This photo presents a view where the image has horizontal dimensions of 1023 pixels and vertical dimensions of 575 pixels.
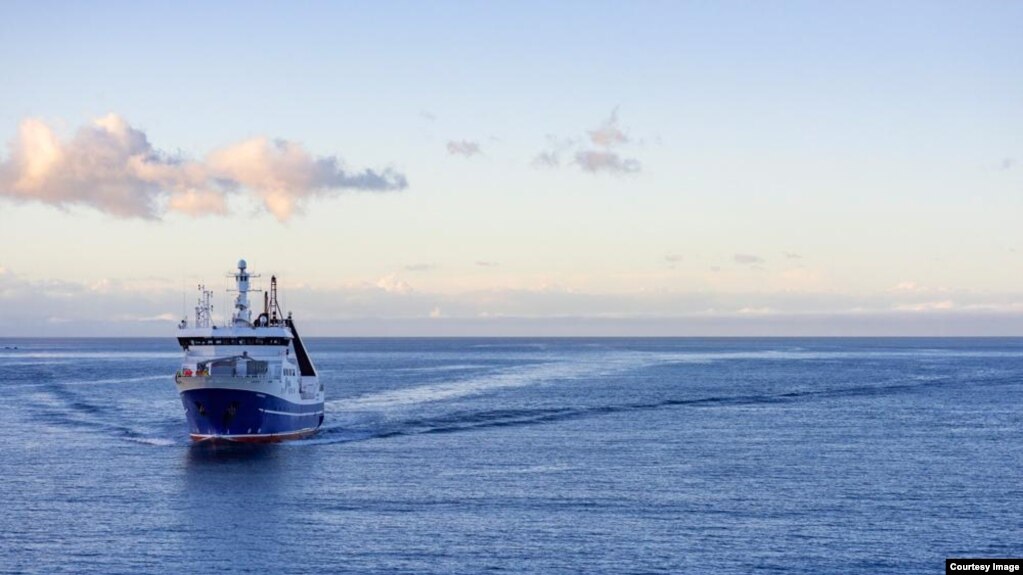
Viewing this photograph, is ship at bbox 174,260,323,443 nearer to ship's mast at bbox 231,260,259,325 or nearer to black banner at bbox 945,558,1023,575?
ship's mast at bbox 231,260,259,325

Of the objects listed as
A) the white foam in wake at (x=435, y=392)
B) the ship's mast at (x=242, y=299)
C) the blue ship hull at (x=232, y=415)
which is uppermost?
the ship's mast at (x=242, y=299)

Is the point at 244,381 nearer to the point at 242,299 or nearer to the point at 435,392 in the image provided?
the point at 242,299

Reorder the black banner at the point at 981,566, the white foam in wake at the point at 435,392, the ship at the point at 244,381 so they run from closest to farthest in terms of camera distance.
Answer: the black banner at the point at 981,566, the ship at the point at 244,381, the white foam in wake at the point at 435,392

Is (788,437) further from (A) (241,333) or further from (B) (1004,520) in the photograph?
(A) (241,333)

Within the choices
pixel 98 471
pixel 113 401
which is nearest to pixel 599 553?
pixel 98 471

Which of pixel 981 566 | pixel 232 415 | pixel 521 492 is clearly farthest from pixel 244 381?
pixel 981 566

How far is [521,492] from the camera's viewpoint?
68188mm

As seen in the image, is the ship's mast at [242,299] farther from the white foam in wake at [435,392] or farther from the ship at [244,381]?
the white foam in wake at [435,392]

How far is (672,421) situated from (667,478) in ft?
133

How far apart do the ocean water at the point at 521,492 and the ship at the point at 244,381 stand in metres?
2.47

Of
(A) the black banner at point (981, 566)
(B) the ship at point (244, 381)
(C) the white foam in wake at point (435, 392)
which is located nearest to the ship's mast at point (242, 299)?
(B) the ship at point (244, 381)

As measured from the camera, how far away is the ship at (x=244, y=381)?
91.1 meters

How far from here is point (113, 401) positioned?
140m

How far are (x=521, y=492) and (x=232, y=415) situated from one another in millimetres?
32496
